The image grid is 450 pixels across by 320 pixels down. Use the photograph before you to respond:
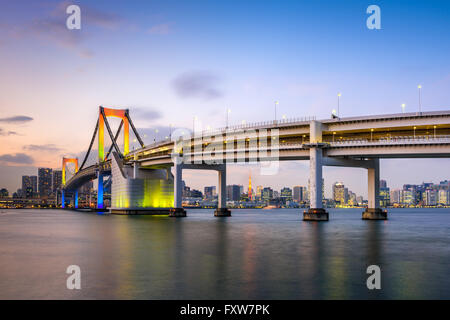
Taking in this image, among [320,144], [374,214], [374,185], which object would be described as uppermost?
[320,144]

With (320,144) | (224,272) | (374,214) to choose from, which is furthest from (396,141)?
(224,272)

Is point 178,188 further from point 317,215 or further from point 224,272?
point 224,272


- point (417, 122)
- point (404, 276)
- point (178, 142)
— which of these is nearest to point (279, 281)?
point (404, 276)

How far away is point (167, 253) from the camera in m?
27.0

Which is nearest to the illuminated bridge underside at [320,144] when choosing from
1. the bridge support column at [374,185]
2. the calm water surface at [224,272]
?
the bridge support column at [374,185]

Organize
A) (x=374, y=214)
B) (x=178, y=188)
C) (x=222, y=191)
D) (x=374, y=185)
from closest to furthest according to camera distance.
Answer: (x=374, y=185) → (x=374, y=214) → (x=178, y=188) → (x=222, y=191)

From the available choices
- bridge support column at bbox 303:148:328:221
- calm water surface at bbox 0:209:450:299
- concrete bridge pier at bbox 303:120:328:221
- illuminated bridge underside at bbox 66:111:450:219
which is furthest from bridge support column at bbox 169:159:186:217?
calm water surface at bbox 0:209:450:299

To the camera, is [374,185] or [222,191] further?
[222,191]

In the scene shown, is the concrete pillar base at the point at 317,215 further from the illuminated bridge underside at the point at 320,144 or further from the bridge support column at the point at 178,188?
the bridge support column at the point at 178,188

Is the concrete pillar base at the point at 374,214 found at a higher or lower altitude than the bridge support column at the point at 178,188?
lower

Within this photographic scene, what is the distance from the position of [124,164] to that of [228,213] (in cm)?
3127

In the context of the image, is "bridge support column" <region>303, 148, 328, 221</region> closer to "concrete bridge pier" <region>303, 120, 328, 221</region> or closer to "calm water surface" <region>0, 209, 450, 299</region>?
"concrete bridge pier" <region>303, 120, 328, 221</region>

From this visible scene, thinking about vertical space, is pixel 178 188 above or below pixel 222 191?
above
